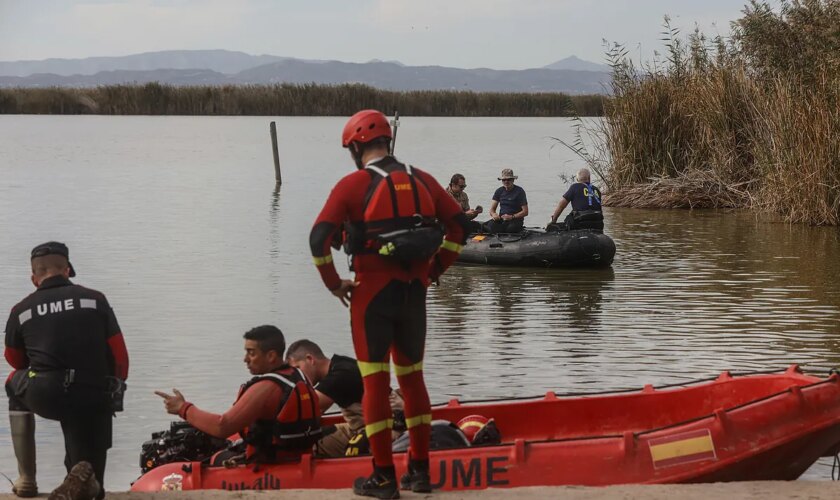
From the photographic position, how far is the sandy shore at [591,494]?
649cm

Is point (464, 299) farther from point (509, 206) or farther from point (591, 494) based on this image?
point (591, 494)

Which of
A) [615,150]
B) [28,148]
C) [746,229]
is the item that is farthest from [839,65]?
[28,148]

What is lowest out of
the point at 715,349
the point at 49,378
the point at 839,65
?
the point at 715,349

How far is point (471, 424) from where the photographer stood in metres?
8.21

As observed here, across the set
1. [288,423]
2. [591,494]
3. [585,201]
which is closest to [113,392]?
[288,423]

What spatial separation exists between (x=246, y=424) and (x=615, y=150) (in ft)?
72.0

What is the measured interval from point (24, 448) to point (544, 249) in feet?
40.1

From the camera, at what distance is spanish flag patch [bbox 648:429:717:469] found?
7.16 m

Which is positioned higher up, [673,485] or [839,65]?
[839,65]

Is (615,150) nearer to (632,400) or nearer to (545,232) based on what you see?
(545,232)

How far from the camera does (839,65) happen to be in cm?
2198

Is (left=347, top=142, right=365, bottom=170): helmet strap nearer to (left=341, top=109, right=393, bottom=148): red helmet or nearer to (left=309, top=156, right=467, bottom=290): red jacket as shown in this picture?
(left=341, top=109, right=393, bottom=148): red helmet

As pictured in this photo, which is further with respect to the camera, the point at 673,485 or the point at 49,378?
the point at 673,485

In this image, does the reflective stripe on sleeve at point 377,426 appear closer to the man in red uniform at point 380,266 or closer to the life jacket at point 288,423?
the man in red uniform at point 380,266
